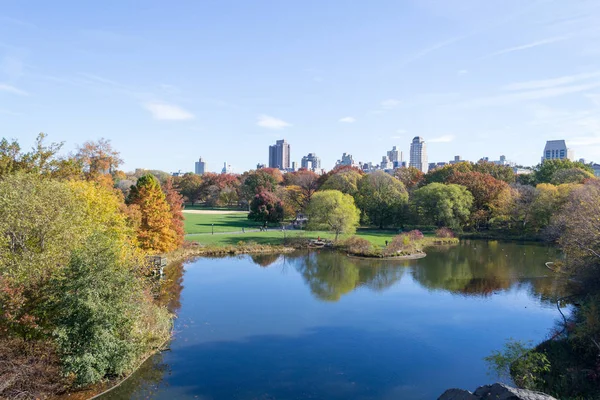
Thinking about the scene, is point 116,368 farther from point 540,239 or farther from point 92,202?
point 540,239

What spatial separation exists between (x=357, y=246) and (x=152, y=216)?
18.8 meters

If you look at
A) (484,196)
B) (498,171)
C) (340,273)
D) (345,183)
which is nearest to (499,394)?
(340,273)

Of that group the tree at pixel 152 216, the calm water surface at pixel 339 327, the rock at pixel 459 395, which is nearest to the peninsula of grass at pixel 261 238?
the calm water surface at pixel 339 327

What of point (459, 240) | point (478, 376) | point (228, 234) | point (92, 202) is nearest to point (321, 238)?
point (228, 234)

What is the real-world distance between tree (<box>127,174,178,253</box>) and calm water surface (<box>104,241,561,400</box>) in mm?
2228

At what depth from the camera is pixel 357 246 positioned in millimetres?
40500

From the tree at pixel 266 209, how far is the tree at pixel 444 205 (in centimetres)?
1747

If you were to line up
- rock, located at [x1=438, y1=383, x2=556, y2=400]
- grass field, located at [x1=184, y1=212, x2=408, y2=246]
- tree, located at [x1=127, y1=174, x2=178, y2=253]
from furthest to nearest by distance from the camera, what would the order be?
grass field, located at [x1=184, y1=212, x2=408, y2=246]
tree, located at [x1=127, y1=174, x2=178, y2=253]
rock, located at [x1=438, y1=383, x2=556, y2=400]

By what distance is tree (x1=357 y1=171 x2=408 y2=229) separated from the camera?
55875 mm

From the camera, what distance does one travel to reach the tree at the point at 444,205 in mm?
Result: 50781

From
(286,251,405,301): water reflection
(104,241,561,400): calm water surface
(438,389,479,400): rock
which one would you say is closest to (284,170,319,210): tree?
(286,251,405,301): water reflection

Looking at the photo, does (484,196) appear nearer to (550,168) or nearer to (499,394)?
(550,168)

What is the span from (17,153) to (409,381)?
21573 millimetres

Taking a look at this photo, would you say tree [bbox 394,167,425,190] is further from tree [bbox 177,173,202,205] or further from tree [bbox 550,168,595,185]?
tree [bbox 177,173,202,205]
